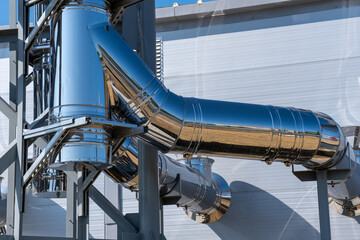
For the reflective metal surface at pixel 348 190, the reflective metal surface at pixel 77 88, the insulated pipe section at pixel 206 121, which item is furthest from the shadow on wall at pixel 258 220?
the reflective metal surface at pixel 77 88

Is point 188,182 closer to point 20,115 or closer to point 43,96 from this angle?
point 43,96

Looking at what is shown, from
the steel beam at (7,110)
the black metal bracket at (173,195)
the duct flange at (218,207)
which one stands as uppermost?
the steel beam at (7,110)

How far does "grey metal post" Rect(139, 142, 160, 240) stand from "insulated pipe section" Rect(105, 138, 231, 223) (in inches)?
8.6

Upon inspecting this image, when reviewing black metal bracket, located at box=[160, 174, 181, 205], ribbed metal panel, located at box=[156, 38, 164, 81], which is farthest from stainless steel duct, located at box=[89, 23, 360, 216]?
ribbed metal panel, located at box=[156, 38, 164, 81]

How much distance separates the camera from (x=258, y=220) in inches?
323

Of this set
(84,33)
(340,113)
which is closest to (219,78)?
(340,113)

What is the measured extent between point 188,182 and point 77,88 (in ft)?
12.4

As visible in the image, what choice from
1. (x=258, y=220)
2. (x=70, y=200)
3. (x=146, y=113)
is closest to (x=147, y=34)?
(x=146, y=113)

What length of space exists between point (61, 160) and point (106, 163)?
1.00 ft

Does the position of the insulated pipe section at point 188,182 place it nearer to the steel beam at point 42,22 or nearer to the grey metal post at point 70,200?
the grey metal post at point 70,200

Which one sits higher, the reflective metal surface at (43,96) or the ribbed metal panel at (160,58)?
the ribbed metal panel at (160,58)

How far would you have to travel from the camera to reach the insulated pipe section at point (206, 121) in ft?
13.4

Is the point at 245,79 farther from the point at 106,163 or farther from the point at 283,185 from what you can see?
the point at 106,163

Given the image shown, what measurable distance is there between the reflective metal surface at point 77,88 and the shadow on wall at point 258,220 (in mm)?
4654
